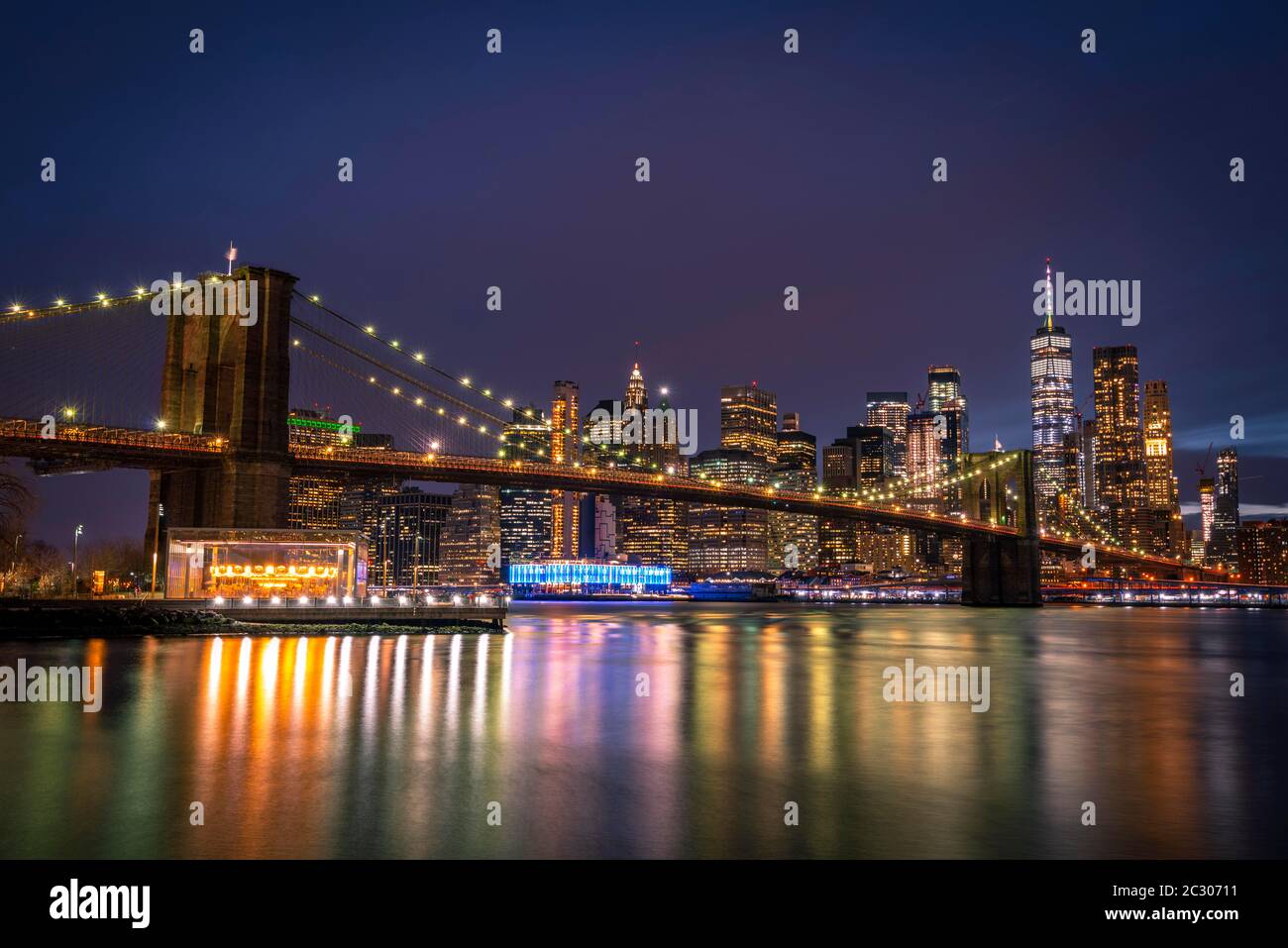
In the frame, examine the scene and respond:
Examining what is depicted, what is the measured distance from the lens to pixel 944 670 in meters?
30.1

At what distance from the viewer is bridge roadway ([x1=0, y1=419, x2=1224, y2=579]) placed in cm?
4922

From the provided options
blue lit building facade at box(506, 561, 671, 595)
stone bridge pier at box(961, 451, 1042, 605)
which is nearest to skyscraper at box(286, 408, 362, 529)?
blue lit building facade at box(506, 561, 671, 595)

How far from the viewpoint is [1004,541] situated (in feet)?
330

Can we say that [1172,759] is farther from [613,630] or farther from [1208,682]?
[613,630]

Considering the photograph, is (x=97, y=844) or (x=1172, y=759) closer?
(x=97, y=844)

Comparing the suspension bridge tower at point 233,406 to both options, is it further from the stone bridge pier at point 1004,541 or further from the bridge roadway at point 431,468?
the stone bridge pier at point 1004,541

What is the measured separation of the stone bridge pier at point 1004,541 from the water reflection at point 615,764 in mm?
74256

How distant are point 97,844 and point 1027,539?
3945 inches

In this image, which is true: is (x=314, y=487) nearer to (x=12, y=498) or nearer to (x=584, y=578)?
(x=584, y=578)

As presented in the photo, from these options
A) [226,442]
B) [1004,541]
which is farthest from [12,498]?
[1004,541]

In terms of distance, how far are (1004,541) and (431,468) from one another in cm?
6398

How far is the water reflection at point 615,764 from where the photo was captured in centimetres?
984
